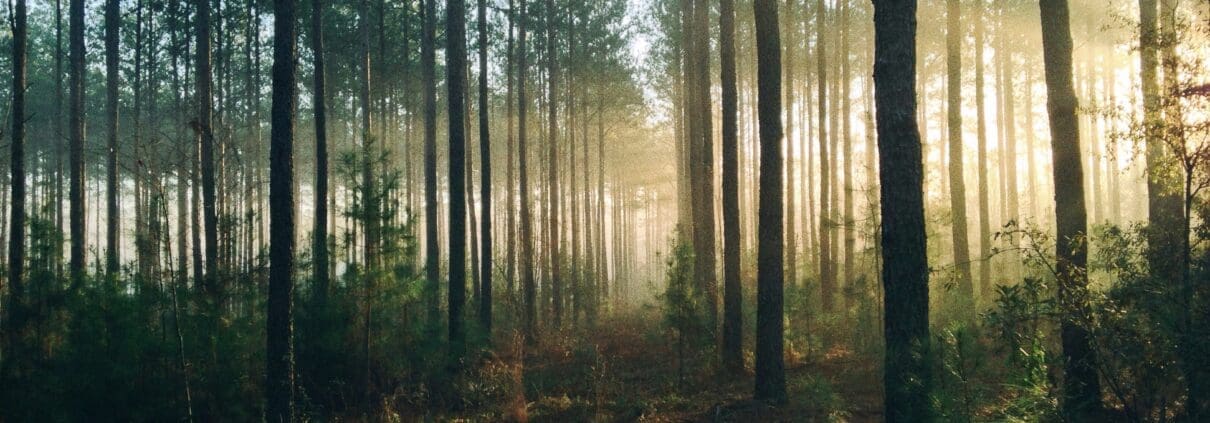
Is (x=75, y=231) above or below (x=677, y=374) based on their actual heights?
above

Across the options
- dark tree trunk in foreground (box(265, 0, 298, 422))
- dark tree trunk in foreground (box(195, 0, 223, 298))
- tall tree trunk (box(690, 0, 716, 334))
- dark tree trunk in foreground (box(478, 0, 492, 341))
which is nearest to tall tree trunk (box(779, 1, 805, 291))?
tall tree trunk (box(690, 0, 716, 334))

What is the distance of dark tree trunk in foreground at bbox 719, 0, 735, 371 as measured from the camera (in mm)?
11180

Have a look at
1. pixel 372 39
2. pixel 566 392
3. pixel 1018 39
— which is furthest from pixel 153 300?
pixel 1018 39

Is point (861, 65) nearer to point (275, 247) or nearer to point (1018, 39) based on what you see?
point (1018, 39)

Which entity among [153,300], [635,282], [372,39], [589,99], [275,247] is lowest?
[635,282]

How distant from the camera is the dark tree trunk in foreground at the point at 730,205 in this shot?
1118 cm

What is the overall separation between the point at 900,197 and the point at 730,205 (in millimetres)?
5290

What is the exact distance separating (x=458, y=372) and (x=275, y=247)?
4.87 meters

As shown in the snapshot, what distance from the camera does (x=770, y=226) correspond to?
30.5ft

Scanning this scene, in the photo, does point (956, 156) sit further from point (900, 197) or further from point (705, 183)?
point (900, 197)

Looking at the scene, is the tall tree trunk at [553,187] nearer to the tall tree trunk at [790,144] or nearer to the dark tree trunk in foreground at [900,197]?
the tall tree trunk at [790,144]

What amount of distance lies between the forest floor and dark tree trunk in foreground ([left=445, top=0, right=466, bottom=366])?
1.47 meters

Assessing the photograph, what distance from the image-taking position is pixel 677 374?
483 inches

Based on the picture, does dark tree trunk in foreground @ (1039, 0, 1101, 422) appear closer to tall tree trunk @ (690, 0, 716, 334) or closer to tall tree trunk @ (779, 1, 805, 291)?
tall tree trunk @ (690, 0, 716, 334)
